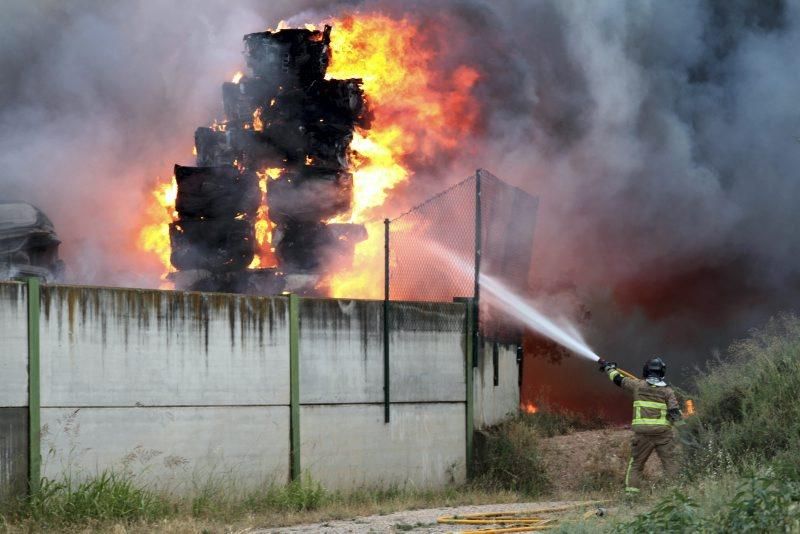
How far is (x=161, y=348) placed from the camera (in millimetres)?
13070

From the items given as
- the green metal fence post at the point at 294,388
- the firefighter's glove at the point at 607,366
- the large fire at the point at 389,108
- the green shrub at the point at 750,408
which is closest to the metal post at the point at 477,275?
the firefighter's glove at the point at 607,366

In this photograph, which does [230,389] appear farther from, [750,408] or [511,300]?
[750,408]

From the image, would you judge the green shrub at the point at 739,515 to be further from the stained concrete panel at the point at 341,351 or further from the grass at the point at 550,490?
the stained concrete panel at the point at 341,351

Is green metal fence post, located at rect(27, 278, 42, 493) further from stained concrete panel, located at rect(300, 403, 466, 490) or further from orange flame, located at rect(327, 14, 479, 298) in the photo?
orange flame, located at rect(327, 14, 479, 298)

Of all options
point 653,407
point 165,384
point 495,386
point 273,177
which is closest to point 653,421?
point 653,407

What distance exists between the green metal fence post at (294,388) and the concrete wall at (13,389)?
3806 millimetres

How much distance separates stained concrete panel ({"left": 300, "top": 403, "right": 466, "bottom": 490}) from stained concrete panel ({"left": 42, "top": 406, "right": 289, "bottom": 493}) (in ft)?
1.81

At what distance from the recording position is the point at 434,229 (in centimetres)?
1814

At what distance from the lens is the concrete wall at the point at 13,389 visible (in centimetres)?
1151

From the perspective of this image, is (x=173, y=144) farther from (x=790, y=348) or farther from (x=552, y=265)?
(x=790, y=348)

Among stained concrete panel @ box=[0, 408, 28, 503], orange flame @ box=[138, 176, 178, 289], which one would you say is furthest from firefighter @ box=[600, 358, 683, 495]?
orange flame @ box=[138, 176, 178, 289]

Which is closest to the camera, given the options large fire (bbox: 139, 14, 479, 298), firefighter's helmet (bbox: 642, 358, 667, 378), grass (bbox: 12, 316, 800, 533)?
grass (bbox: 12, 316, 800, 533)

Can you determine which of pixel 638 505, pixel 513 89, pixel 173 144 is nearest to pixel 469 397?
pixel 638 505

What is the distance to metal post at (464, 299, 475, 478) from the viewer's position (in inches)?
651
